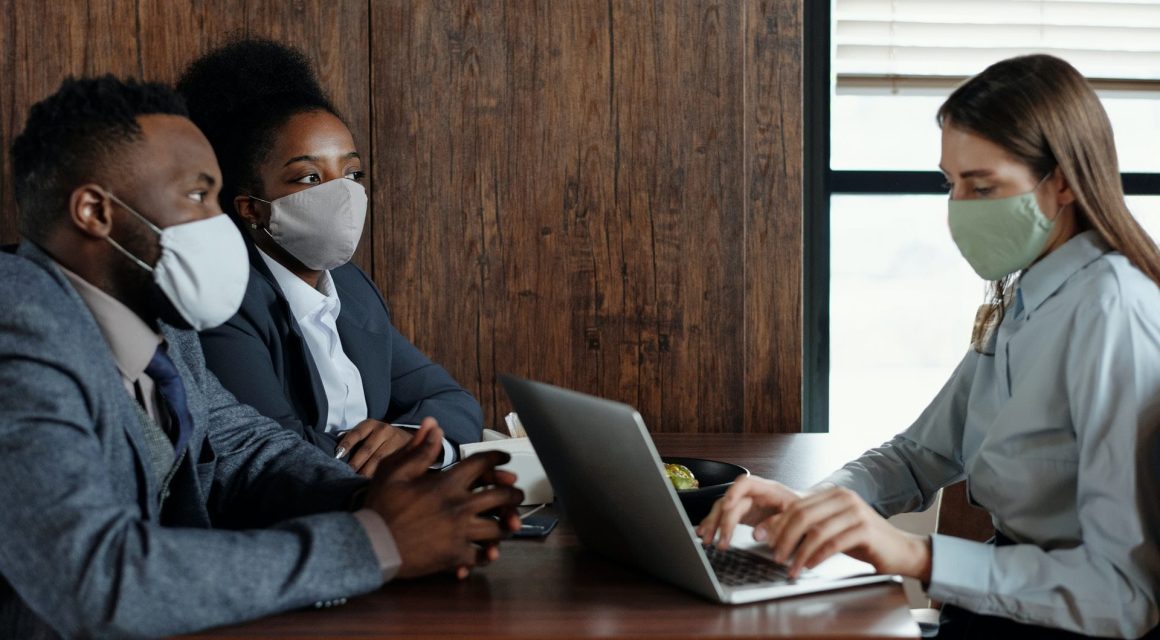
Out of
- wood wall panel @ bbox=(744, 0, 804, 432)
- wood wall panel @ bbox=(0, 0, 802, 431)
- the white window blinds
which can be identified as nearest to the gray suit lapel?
wood wall panel @ bbox=(0, 0, 802, 431)

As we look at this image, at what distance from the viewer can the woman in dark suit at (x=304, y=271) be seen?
70.5 inches

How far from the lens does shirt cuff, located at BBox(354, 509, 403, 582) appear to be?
1.03 m

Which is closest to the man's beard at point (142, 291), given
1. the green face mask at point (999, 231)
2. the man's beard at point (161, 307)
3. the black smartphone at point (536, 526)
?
the man's beard at point (161, 307)

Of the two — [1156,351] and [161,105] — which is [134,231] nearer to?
[161,105]

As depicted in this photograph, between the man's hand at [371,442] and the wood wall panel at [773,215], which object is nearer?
the man's hand at [371,442]

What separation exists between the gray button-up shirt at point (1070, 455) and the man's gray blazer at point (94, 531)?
65 cm

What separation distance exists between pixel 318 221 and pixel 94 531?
1078 mm

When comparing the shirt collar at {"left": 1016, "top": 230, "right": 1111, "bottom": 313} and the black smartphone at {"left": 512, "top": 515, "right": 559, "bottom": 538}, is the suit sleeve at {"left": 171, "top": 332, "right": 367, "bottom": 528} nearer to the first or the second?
the black smartphone at {"left": 512, "top": 515, "right": 559, "bottom": 538}

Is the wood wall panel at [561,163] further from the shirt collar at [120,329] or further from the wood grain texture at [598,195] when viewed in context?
the shirt collar at [120,329]

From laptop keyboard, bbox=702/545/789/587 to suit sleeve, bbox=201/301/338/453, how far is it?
0.76m

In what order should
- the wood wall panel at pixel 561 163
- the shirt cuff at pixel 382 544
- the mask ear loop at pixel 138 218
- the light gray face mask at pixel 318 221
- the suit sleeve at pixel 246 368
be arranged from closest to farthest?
the shirt cuff at pixel 382 544, the mask ear loop at pixel 138 218, the suit sleeve at pixel 246 368, the light gray face mask at pixel 318 221, the wood wall panel at pixel 561 163

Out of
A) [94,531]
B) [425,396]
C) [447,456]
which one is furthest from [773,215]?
[94,531]

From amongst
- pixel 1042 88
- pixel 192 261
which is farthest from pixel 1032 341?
pixel 192 261

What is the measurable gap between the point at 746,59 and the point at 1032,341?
1.34 meters
